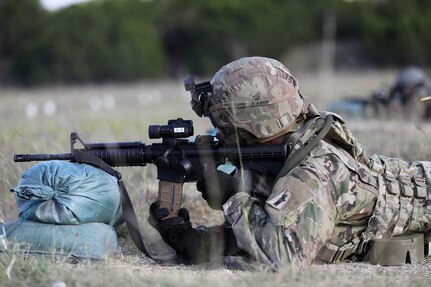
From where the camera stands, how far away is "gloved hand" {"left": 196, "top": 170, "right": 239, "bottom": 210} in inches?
160

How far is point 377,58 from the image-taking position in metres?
36.9

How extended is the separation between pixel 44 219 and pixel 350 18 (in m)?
38.9

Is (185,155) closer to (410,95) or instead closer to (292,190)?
(292,190)

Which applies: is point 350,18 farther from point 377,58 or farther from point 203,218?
point 203,218

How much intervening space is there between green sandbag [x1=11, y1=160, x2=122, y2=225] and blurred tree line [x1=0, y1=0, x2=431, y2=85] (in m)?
29.1

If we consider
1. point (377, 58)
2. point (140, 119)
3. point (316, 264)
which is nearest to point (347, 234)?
point (316, 264)

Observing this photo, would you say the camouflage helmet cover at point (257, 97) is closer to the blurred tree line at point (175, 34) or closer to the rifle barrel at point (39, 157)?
the rifle barrel at point (39, 157)

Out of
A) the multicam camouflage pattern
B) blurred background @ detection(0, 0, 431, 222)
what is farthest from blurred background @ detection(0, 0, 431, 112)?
the multicam camouflage pattern

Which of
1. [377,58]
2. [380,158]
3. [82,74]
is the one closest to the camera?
[380,158]

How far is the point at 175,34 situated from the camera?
4262cm

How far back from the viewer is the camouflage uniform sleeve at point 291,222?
11.9ft

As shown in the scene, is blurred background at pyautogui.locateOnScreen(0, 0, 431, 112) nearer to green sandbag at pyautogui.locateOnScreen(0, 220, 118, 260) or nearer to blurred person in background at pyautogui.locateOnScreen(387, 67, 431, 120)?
blurred person in background at pyautogui.locateOnScreen(387, 67, 431, 120)

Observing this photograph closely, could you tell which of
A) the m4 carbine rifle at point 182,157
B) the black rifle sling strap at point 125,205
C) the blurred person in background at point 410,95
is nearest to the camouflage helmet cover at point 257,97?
the m4 carbine rifle at point 182,157

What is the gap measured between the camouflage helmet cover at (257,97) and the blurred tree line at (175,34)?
29526 millimetres
